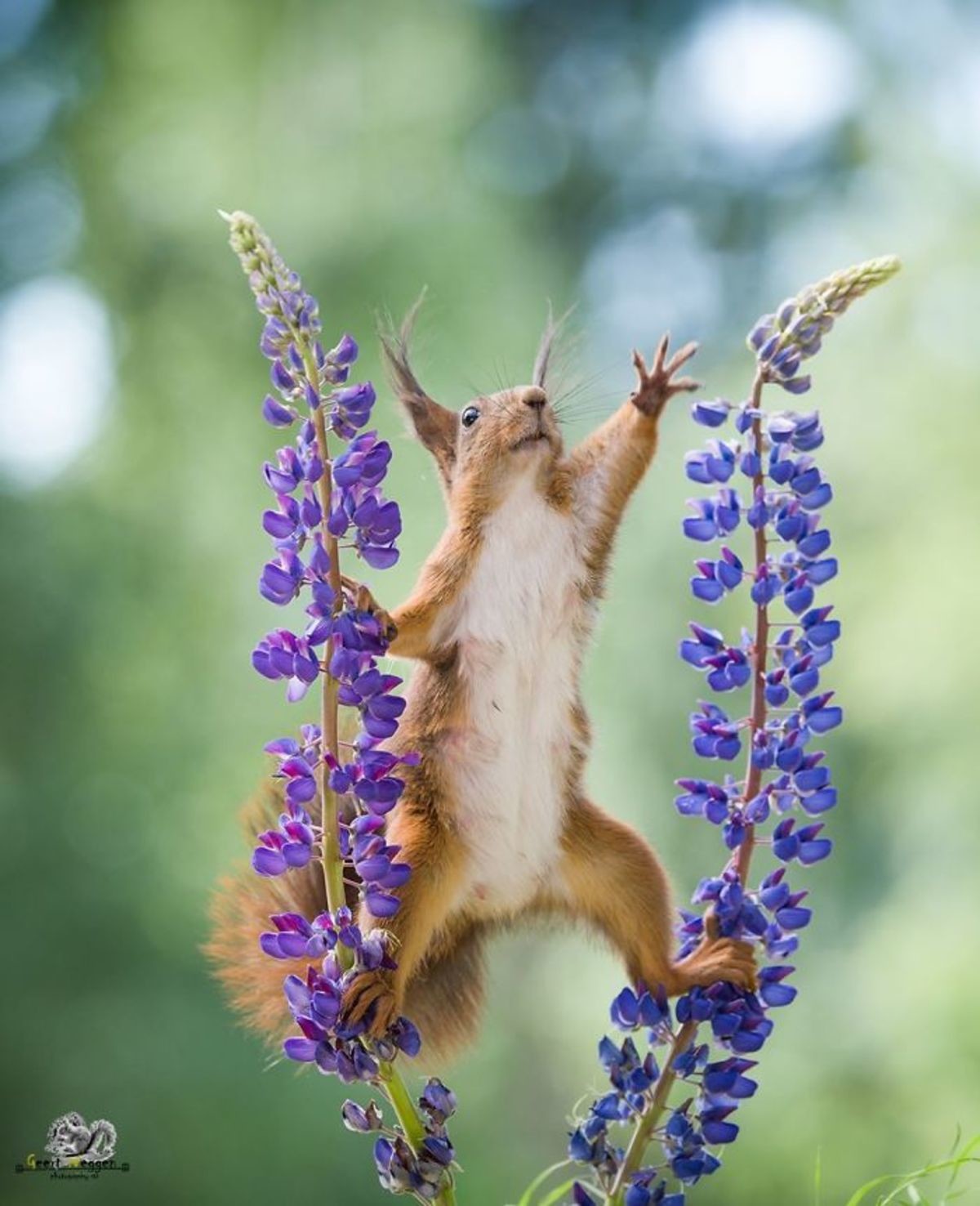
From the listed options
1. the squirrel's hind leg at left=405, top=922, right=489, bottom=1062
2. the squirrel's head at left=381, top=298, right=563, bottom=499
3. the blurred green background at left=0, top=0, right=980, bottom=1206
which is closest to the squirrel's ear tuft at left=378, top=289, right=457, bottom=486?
the squirrel's head at left=381, top=298, right=563, bottom=499

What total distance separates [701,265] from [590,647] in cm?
168

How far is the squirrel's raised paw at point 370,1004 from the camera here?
0.65 metres

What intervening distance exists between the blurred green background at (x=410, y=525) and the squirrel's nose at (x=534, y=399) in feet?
3.77

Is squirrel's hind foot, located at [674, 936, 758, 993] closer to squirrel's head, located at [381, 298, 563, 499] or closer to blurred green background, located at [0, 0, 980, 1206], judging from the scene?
squirrel's head, located at [381, 298, 563, 499]

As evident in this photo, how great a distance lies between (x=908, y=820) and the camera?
7.09 feet

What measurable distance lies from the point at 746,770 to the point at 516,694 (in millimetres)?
131

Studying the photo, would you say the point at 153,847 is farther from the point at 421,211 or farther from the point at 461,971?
the point at 461,971

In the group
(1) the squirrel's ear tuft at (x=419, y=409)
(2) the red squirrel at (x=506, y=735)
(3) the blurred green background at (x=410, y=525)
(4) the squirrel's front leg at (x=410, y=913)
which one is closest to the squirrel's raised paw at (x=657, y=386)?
(2) the red squirrel at (x=506, y=735)

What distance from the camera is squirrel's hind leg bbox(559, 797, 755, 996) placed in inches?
30.4

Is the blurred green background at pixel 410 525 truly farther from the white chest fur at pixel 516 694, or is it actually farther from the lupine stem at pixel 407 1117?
the lupine stem at pixel 407 1117

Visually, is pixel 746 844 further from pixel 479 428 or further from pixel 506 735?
pixel 479 428

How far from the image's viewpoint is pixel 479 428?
81cm

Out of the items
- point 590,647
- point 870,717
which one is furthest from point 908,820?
point 590,647

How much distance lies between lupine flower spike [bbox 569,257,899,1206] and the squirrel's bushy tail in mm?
123
